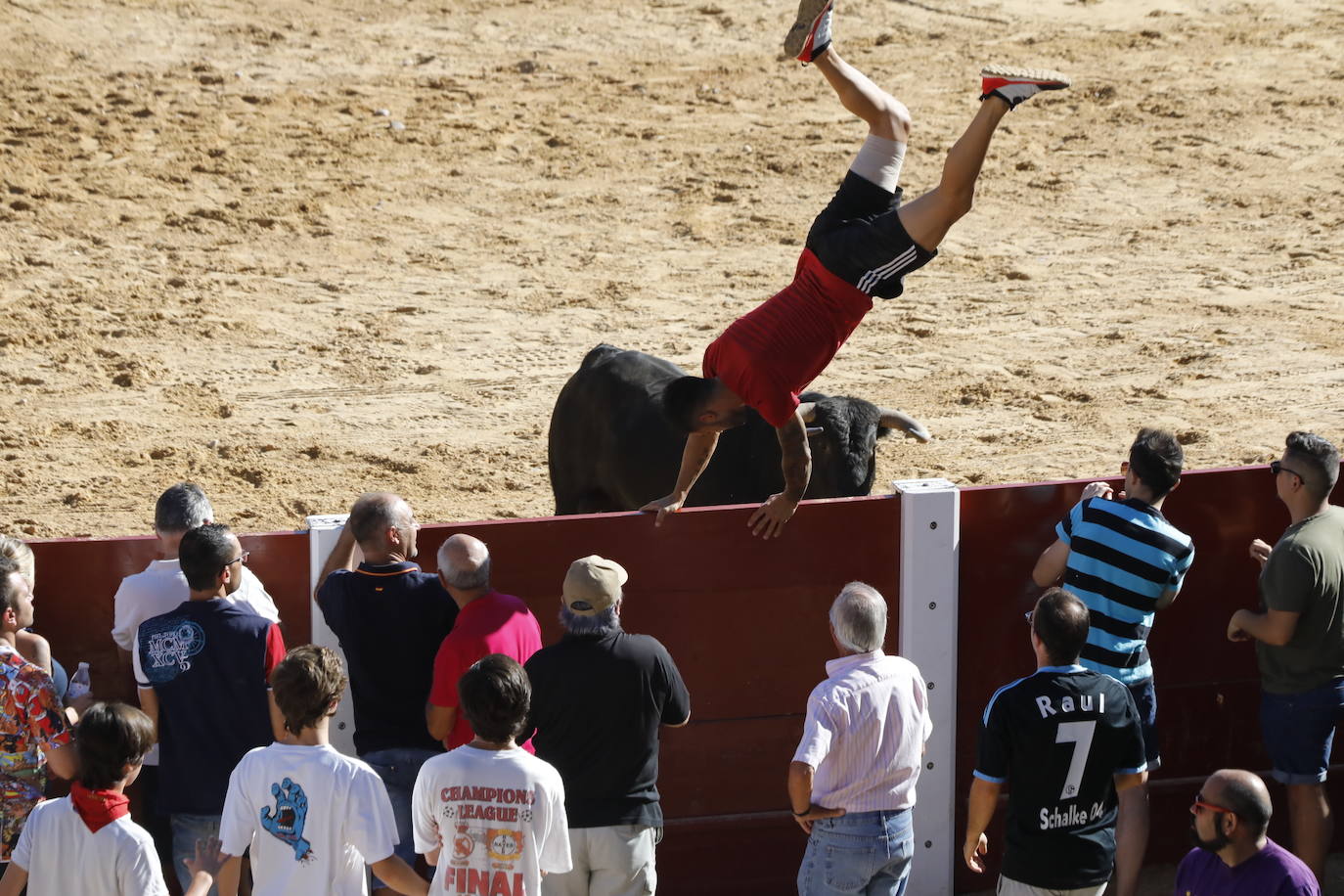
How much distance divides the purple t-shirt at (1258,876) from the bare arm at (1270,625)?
4.28 feet

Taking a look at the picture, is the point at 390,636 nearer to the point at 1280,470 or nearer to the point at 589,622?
the point at 589,622

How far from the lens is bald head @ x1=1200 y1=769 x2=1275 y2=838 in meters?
3.67

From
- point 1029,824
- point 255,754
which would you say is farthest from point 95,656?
point 1029,824

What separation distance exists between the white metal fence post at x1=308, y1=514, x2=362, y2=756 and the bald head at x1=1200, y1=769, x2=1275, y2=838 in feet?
8.08

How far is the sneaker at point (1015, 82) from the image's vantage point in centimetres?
530

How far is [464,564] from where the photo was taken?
434 centimetres

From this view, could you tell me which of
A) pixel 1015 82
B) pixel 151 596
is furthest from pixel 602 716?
pixel 1015 82

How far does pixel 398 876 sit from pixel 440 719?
1.90 feet

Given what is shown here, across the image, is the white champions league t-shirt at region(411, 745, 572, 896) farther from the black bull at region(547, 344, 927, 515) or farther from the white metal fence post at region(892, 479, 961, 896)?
the black bull at region(547, 344, 927, 515)

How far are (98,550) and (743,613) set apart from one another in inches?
78.4

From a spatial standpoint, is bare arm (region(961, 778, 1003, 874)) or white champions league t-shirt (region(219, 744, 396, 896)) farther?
bare arm (region(961, 778, 1003, 874))

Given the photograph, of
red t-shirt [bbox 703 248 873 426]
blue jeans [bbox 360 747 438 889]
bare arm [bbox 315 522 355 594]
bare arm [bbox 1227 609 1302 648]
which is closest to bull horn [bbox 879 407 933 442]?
red t-shirt [bbox 703 248 873 426]

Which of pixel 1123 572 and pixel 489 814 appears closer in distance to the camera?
pixel 489 814

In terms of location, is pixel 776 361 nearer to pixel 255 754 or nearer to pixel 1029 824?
pixel 1029 824
